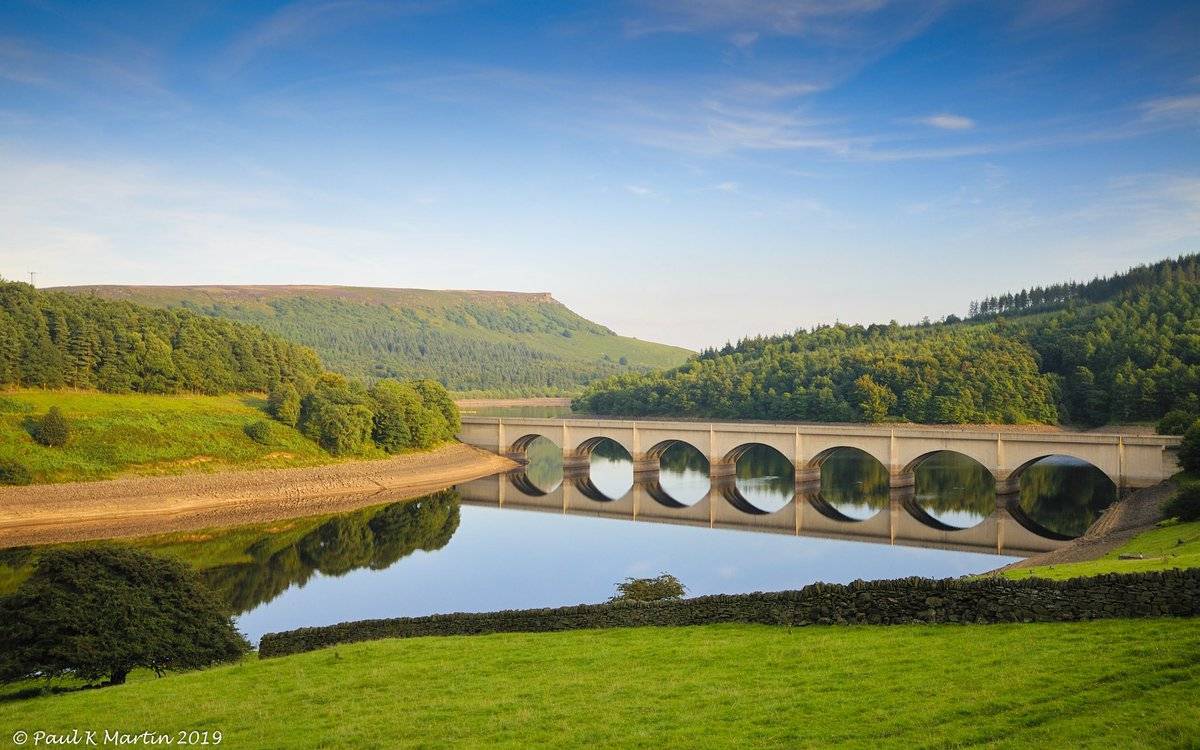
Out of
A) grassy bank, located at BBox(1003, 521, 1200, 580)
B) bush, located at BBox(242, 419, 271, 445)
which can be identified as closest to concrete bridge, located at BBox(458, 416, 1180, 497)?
grassy bank, located at BBox(1003, 521, 1200, 580)

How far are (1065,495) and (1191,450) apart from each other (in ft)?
50.0

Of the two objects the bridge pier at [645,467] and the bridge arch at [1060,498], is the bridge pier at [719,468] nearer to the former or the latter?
the bridge pier at [645,467]

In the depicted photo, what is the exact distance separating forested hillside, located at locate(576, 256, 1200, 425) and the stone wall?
6375 cm

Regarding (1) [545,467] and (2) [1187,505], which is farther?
(1) [545,467]

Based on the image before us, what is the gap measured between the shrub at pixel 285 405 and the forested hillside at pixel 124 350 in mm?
10189

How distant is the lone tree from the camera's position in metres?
21.9

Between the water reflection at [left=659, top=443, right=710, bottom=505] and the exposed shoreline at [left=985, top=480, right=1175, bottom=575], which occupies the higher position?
the exposed shoreline at [left=985, top=480, right=1175, bottom=575]

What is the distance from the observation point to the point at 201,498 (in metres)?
63.2

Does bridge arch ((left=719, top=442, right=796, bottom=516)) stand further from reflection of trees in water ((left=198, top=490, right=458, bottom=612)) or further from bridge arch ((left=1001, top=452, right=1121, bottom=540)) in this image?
reflection of trees in water ((left=198, top=490, right=458, bottom=612))

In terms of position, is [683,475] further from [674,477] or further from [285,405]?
[285,405]

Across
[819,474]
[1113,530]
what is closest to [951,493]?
[819,474]

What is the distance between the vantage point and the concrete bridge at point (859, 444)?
56.9 meters

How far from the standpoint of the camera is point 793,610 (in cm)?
1938

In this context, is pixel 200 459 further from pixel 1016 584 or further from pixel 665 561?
pixel 1016 584
